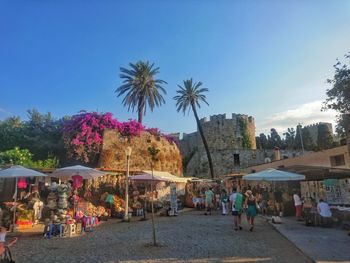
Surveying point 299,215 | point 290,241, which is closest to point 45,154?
point 299,215

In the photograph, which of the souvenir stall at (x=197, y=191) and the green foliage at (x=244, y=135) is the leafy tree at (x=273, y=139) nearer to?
the green foliage at (x=244, y=135)

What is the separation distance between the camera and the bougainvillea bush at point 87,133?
24455mm

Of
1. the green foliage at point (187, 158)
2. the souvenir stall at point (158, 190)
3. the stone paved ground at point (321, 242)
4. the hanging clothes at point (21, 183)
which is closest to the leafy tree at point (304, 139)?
the green foliage at point (187, 158)

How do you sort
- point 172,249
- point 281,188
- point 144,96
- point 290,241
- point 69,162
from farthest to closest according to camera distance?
Result: point 144,96 → point 69,162 → point 281,188 → point 290,241 → point 172,249

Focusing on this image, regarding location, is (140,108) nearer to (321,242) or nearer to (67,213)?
(67,213)

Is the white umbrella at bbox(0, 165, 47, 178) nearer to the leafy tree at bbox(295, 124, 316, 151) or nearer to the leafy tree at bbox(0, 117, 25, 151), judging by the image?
the leafy tree at bbox(0, 117, 25, 151)

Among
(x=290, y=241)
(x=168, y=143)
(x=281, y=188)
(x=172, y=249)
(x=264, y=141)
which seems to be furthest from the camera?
(x=264, y=141)

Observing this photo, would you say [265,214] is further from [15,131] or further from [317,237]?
[15,131]

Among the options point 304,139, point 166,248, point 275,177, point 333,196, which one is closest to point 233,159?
point 304,139

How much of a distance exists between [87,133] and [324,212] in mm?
18008

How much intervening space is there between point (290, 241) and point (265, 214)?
9.56m

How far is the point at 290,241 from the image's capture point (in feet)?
30.4

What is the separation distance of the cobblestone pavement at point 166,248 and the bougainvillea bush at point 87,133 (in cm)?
1366

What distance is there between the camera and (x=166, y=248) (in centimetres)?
861
